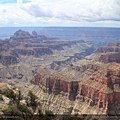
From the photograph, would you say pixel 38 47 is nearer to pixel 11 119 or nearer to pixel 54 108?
pixel 54 108

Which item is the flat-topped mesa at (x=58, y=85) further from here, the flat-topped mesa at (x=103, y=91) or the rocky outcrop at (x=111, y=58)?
the rocky outcrop at (x=111, y=58)

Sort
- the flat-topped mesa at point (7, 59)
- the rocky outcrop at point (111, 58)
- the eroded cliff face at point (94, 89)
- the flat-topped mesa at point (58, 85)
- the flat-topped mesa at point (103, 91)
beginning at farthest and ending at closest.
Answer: the flat-topped mesa at point (7, 59) → the rocky outcrop at point (111, 58) → the flat-topped mesa at point (58, 85) → the eroded cliff face at point (94, 89) → the flat-topped mesa at point (103, 91)

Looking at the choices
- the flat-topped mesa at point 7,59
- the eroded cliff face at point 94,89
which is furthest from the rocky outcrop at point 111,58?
the flat-topped mesa at point 7,59

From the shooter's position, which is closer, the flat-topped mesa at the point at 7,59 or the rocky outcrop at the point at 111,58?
the rocky outcrop at the point at 111,58

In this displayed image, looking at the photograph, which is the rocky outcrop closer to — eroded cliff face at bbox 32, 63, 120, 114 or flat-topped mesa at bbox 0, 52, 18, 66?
eroded cliff face at bbox 32, 63, 120, 114

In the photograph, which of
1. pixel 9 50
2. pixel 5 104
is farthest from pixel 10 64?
pixel 5 104

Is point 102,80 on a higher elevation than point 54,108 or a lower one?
higher

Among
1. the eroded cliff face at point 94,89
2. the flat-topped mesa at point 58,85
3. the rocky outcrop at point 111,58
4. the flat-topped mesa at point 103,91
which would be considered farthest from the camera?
the rocky outcrop at point 111,58

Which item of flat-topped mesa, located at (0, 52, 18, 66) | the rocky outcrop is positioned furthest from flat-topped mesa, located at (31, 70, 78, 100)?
flat-topped mesa, located at (0, 52, 18, 66)
